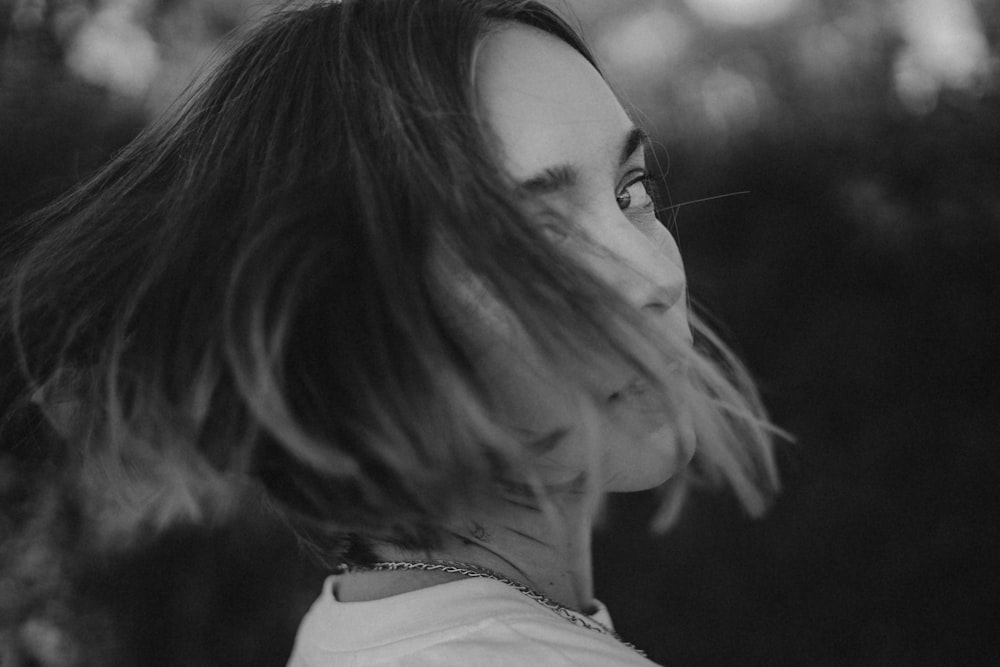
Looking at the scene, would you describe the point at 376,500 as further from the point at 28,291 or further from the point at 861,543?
the point at 861,543

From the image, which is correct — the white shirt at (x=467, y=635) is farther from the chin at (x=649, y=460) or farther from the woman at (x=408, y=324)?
the chin at (x=649, y=460)

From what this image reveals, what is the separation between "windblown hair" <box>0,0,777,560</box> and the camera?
70 centimetres

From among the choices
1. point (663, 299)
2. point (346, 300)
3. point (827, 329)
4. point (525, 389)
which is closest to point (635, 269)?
point (663, 299)

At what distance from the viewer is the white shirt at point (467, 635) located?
647 millimetres

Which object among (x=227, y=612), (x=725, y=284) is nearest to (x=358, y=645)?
(x=227, y=612)

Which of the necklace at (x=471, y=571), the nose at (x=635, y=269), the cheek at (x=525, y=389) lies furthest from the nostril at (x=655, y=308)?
the necklace at (x=471, y=571)

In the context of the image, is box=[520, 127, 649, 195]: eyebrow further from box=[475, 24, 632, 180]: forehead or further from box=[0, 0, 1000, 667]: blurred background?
box=[0, 0, 1000, 667]: blurred background

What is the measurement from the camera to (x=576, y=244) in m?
0.76

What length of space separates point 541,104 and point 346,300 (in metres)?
0.26

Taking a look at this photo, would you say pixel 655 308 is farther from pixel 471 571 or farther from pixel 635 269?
pixel 471 571

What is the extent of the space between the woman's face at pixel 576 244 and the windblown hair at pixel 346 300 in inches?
1.1

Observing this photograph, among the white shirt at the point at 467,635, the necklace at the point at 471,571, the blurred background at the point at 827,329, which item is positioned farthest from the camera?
the blurred background at the point at 827,329

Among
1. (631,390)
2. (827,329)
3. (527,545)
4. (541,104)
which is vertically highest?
(541,104)

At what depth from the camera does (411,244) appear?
0.73m
